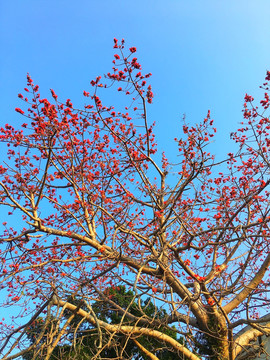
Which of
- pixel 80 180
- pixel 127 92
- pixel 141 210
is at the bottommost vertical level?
pixel 141 210

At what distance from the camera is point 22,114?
467cm

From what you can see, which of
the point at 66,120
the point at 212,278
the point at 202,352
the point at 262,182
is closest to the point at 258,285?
the point at 212,278

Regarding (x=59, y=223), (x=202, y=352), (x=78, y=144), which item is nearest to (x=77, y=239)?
(x=59, y=223)

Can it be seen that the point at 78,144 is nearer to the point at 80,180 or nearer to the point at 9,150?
the point at 80,180

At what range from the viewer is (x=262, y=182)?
5496mm

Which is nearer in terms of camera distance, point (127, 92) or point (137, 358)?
point (127, 92)

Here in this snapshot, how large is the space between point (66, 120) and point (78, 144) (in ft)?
2.65

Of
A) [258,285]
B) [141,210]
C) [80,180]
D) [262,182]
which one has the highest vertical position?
[80,180]

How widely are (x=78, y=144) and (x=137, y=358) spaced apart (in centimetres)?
756

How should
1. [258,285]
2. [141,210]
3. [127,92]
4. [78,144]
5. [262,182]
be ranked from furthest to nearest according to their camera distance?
[258,285], [141,210], [78,144], [262,182], [127,92]

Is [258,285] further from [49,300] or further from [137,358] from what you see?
[137,358]

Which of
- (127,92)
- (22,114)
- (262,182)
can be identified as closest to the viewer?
(22,114)

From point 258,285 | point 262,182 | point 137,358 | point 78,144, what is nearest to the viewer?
point 262,182

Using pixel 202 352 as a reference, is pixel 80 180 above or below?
above
